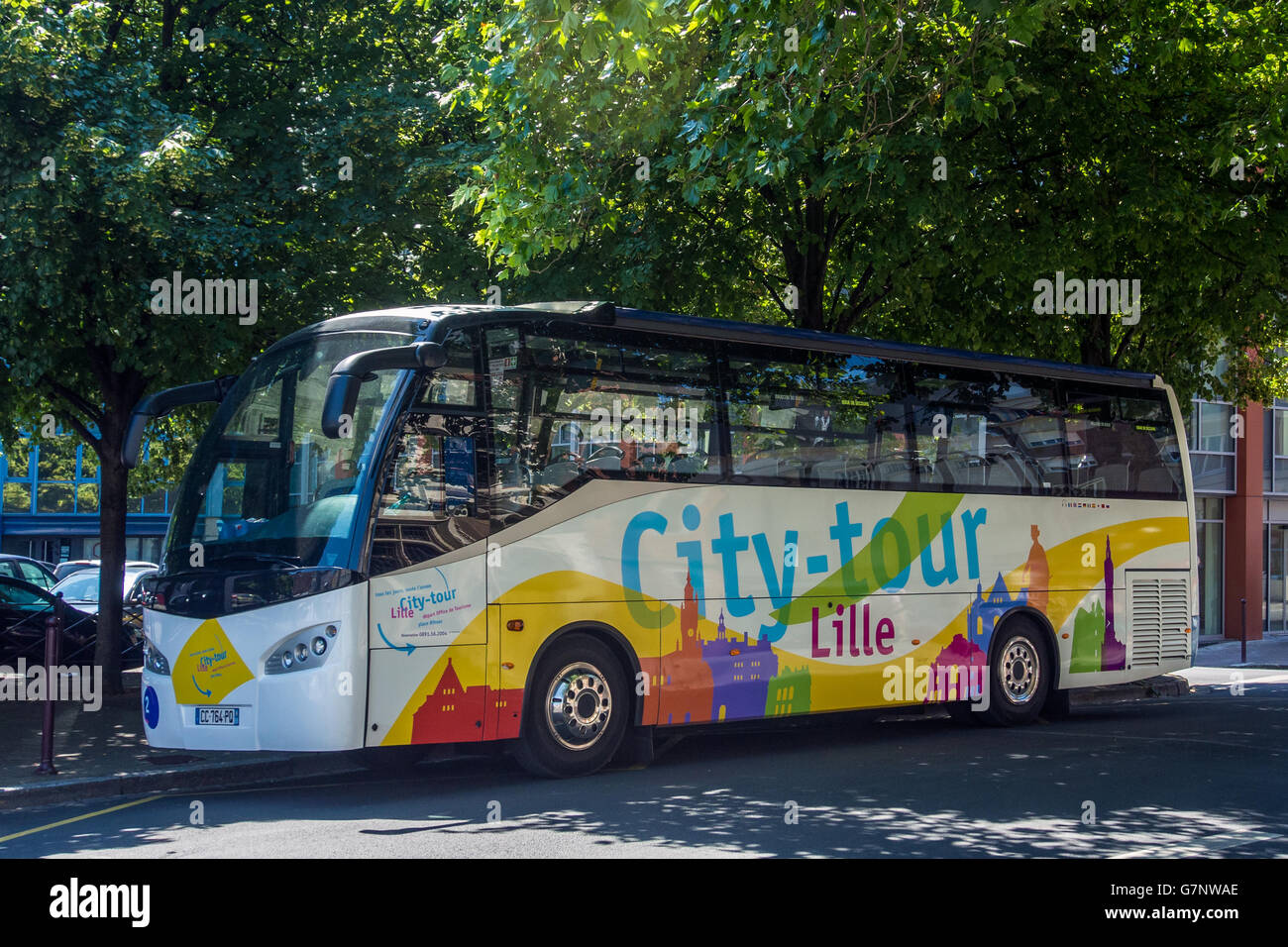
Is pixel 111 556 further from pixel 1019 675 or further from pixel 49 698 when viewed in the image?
pixel 1019 675

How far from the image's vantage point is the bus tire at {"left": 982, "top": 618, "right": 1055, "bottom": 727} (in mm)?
13250

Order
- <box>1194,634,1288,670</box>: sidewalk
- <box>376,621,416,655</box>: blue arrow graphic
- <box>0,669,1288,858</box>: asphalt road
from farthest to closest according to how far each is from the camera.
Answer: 1. <box>1194,634,1288,670</box>: sidewalk
2. <box>376,621,416,655</box>: blue arrow graphic
3. <box>0,669,1288,858</box>: asphalt road

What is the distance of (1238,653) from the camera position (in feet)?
88.0

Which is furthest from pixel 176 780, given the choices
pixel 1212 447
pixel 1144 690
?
pixel 1212 447

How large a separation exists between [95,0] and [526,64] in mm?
5011

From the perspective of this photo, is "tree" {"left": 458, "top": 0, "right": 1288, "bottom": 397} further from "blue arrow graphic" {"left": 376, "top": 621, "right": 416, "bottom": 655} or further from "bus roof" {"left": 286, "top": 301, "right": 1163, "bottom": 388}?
"blue arrow graphic" {"left": 376, "top": 621, "right": 416, "bottom": 655}

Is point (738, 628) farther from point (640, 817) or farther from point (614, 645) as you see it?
point (640, 817)

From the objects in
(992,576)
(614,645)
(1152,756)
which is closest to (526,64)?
(614,645)

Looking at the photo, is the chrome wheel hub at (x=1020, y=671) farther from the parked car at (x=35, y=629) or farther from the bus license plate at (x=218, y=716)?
the parked car at (x=35, y=629)

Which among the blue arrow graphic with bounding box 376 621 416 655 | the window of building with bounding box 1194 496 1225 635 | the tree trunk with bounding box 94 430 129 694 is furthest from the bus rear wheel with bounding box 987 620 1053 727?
the window of building with bounding box 1194 496 1225 635

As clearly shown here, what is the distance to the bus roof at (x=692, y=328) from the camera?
9.49m

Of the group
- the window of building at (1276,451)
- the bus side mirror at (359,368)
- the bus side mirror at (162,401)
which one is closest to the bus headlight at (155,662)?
the bus side mirror at (162,401)

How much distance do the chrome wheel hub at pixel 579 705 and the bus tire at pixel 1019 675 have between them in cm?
491

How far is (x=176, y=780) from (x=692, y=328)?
5.43 metres
